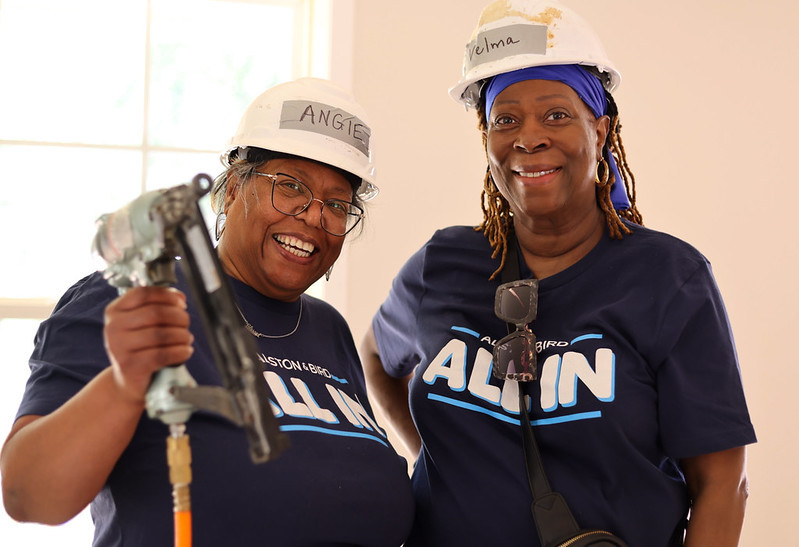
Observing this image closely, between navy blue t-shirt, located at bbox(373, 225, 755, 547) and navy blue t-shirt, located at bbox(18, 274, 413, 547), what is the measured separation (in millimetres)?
129

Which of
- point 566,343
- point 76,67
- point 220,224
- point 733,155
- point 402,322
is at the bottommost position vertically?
point 566,343

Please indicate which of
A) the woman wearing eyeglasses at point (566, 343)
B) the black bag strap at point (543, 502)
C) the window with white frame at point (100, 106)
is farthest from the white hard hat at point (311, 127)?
the window with white frame at point (100, 106)

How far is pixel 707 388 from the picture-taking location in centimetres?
147

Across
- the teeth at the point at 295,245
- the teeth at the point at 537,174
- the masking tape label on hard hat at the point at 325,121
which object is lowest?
the teeth at the point at 295,245

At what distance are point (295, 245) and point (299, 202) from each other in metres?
0.08

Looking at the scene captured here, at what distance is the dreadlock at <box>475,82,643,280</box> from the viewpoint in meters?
1.68

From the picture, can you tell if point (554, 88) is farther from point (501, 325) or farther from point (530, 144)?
point (501, 325)

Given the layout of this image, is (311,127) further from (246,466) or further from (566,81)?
(246,466)

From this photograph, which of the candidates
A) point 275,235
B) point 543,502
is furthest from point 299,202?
point 543,502

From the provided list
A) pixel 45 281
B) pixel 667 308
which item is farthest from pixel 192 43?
pixel 667 308

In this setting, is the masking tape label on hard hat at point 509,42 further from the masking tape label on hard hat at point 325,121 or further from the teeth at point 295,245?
the teeth at point 295,245

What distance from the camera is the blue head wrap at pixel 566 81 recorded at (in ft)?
5.29

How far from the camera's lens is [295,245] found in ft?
5.21

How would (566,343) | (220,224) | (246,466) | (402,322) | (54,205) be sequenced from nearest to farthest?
(246,466)
(566,343)
(220,224)
(402,322)
(54,205)
